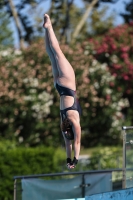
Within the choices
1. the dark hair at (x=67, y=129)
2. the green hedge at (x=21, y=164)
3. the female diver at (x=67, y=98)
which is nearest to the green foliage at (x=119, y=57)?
the green hedge at (x=21, y=164)

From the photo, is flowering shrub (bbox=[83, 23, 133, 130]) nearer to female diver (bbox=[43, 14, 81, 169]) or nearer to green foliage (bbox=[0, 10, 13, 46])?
green foliage (bbox=[0, 10, 13, 46])

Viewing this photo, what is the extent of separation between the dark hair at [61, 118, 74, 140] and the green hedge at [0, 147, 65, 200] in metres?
10.2

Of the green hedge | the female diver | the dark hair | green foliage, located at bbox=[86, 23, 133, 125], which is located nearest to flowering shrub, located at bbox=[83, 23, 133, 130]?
green foliage, located at bbox=[86, 23, 133, 125]

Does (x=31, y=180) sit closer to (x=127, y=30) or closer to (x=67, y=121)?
(x=67, y=121)

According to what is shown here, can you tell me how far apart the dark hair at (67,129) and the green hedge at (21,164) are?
10.2 metres

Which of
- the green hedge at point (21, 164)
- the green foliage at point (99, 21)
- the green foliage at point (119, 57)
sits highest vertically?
the green foliage at point (99, 21)

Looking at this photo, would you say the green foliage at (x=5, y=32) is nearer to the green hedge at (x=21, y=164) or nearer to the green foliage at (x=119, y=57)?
the green foliage at (x=119, y=57)

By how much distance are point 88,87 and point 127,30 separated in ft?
14.1

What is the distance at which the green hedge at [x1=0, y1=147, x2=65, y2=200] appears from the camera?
19.2 m

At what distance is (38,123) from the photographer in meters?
26.7

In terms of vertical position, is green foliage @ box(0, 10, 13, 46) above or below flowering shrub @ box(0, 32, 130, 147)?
above

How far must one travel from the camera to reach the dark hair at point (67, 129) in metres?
Result: 9.06

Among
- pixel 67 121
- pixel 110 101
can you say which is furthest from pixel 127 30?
pixel 67 121

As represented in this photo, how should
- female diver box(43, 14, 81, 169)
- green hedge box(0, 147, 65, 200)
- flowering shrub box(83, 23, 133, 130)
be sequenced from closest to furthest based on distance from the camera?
female diver box(43, 14, 81, 169) → green hedge box(0, 147, 65, 200) → flowering shrub box(83, 23, 133, 130)
